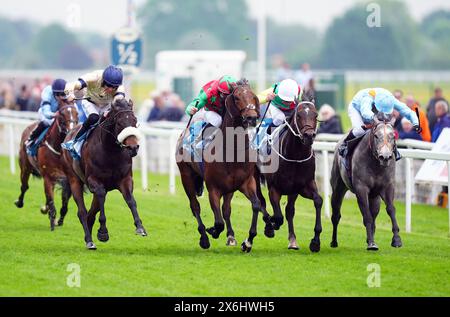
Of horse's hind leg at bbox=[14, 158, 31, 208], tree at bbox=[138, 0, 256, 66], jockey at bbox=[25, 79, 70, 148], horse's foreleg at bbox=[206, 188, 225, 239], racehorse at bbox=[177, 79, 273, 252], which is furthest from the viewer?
tree at bbox=[138, 0, 256, 66]

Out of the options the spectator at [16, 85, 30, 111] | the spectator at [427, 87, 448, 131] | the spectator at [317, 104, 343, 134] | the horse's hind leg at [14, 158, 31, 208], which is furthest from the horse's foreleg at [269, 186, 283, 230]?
the spectator at [16, 85, 30, 111]

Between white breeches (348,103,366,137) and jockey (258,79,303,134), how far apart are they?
0.61 m

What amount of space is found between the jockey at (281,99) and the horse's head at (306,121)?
0.37 metres

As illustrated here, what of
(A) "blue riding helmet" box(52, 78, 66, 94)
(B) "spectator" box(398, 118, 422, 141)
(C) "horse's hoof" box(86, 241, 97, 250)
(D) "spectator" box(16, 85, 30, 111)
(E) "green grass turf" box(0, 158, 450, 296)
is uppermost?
(D) "spectator" box(16, 85, 30, 111)

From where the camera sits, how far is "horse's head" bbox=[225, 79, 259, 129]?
10039 mm

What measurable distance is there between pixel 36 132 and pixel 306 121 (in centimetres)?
413

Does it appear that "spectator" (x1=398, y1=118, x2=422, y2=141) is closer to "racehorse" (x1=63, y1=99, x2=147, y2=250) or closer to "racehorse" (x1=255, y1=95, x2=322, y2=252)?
"racehorse" (x1=255, y1=95, x2=322, y2=252)

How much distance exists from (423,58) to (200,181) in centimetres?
5638

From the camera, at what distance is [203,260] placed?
10.2 meters

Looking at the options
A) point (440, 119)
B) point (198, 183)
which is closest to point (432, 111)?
point (440, 119)

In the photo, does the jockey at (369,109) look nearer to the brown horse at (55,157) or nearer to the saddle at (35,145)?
the brown horse at (55,157)

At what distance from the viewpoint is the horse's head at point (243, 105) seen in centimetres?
1004

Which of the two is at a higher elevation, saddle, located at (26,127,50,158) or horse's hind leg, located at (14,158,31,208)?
saddle, located at (26,127,50,158)
